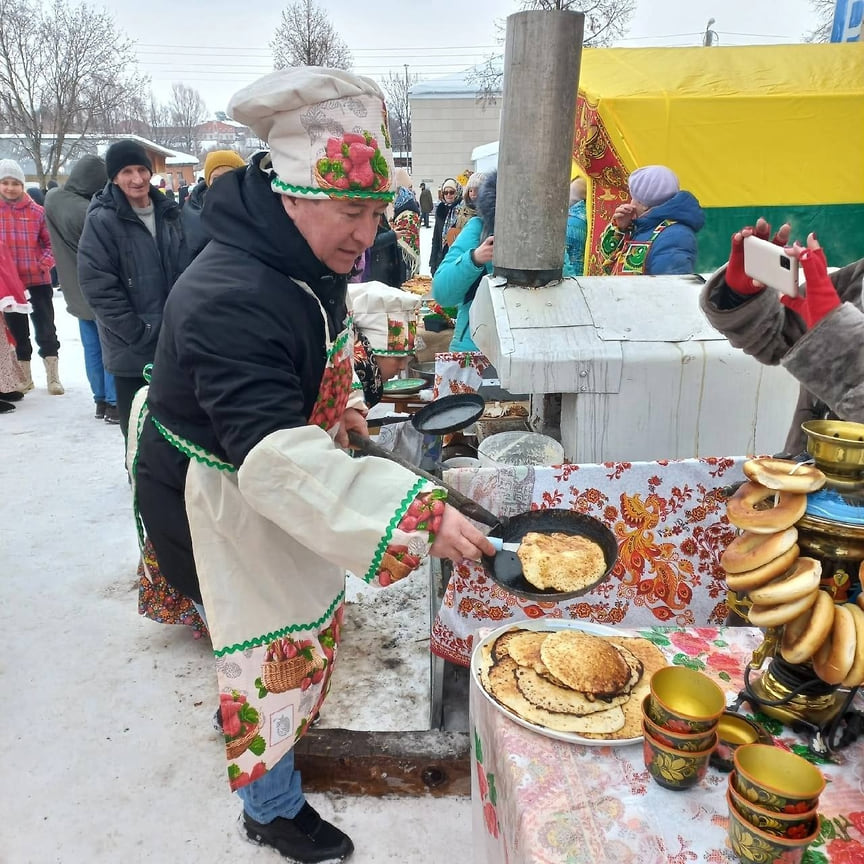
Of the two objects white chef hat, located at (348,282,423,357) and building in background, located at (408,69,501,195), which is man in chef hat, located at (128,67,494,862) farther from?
building in background, located at (408,69,501,195)

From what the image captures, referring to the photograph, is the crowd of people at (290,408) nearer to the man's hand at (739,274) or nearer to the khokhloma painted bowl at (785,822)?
the man's hand at (739,274)

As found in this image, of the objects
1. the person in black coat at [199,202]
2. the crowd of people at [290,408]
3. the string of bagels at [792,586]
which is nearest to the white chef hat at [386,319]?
the crowd of people at [290,408]

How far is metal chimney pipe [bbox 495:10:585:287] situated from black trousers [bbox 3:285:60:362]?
5064 millimetres

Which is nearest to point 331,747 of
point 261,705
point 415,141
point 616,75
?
point 261,705

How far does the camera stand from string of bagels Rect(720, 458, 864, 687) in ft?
3.15

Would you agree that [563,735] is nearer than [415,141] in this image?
Yes

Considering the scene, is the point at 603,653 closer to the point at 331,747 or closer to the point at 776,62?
the point at 331,747

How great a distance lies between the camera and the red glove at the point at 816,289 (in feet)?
4.52

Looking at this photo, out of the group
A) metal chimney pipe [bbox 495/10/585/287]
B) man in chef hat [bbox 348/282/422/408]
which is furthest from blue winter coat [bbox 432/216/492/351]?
metal chimney pipe [bbox 495/10/585/287]

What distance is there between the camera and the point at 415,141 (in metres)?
24.8

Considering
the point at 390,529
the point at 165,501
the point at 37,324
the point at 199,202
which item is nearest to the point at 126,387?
the point at 199,202

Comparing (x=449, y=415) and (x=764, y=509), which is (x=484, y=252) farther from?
(x=764, y=509)

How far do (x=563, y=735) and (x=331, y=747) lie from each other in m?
1.32

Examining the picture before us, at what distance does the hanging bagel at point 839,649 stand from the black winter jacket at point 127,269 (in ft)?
12.1
